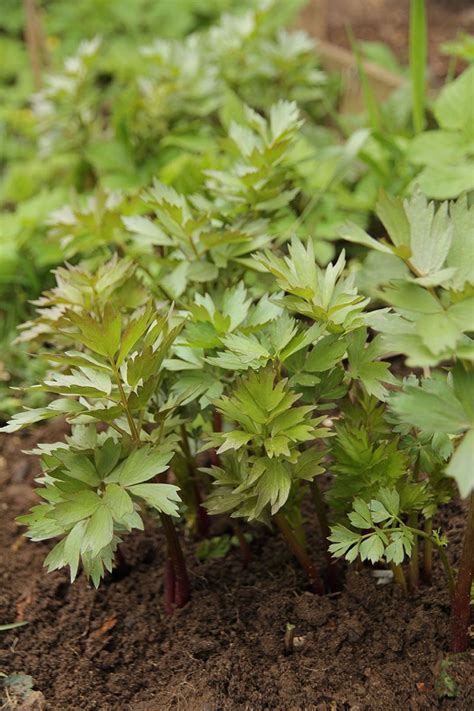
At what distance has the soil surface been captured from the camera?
Answer: 1.42 m

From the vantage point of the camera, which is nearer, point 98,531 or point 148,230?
point 98,531

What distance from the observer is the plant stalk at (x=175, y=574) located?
155cm

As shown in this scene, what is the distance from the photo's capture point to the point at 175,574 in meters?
1.63

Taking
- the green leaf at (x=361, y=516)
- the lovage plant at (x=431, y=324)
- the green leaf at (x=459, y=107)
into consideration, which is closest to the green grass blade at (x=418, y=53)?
the green leaf at (x=459, y=107)

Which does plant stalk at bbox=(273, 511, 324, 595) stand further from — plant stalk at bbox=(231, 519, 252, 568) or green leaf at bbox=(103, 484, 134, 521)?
green leaf at bbox=(103, 484, 134, 521)

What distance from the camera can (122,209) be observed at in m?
1.98

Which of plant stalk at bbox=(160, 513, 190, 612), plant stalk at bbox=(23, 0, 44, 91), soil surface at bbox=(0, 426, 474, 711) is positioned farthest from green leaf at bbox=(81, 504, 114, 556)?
plant stalk at bbox=(23, 0, 44, 91)

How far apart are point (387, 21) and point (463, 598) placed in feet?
12.6

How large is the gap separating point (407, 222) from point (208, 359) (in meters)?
0.38

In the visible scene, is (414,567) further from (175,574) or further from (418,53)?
(418,53)

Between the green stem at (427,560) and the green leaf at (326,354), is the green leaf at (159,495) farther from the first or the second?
the green stem at (427,560)

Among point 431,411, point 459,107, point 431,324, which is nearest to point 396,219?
point 431,324

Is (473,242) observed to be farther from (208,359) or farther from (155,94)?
(155,94)

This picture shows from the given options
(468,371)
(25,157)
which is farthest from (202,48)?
(468,371)
